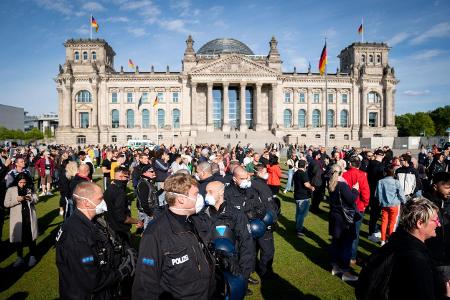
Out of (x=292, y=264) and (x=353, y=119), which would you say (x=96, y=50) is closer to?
(x=353, y=119)

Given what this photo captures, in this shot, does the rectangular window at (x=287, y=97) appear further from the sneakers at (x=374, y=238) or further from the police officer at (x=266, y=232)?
the police officer at (x=266, y=232)

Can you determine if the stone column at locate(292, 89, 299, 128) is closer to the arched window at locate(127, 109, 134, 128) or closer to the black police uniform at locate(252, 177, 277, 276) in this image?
the arched window at locate(127, 109, 134, 128)

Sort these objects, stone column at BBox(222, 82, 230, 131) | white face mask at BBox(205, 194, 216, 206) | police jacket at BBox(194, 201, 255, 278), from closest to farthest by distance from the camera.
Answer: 1. police jacket at BBox(194, 201, 255, 278)
2. white face mask at BBox(205, 194, 216, 206)
3. stone column at BBox(222, 82, 230, 131)

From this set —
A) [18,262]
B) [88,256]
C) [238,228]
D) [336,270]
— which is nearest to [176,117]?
[18,262]

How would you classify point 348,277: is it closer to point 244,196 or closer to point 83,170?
point 244,196

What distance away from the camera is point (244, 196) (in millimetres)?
5969

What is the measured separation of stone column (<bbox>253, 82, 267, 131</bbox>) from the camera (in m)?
62.1

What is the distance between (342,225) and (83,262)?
17.8ft

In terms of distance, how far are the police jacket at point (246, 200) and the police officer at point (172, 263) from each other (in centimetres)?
253

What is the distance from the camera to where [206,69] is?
61.0m

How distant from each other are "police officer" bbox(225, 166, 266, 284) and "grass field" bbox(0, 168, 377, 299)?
173cm

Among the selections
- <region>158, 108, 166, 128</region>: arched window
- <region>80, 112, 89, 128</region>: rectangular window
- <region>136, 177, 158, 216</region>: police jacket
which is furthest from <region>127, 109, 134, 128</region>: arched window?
<region>136, 177, 158, 216</region>: police jacket

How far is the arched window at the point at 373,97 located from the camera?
67312 millimetres

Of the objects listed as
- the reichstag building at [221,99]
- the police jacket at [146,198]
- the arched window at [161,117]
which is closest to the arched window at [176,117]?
the reichstag building at [221,99]
